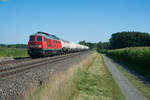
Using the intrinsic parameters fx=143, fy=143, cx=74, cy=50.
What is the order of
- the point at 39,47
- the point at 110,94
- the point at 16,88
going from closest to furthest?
1. the point at 16,88
2. the point at 110,94
3. the point at 39,47

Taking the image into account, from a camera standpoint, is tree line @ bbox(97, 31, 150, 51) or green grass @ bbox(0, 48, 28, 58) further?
tree line @ bbox(97, 31, 150, 51)

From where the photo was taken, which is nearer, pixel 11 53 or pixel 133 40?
pixel 11 53

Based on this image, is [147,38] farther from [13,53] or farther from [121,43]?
[13,53]

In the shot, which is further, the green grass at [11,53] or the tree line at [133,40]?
the tree line at [133,40]

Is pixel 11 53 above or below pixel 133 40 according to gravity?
below

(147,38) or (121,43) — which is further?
(121,43)

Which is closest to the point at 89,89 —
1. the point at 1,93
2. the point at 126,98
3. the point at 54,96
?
the point at 126,98

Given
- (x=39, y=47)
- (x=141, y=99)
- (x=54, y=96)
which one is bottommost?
(x=141, y=99)

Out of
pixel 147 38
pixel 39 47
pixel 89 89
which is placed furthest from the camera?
pixel 147 38

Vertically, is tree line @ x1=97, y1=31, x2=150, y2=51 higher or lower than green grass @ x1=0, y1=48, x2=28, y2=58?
higher

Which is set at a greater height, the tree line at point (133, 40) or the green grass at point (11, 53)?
the tree line at point (133, 40)

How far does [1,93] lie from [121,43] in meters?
112

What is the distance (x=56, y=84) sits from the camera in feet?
23.4

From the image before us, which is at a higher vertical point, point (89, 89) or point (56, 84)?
point (56, 84)
